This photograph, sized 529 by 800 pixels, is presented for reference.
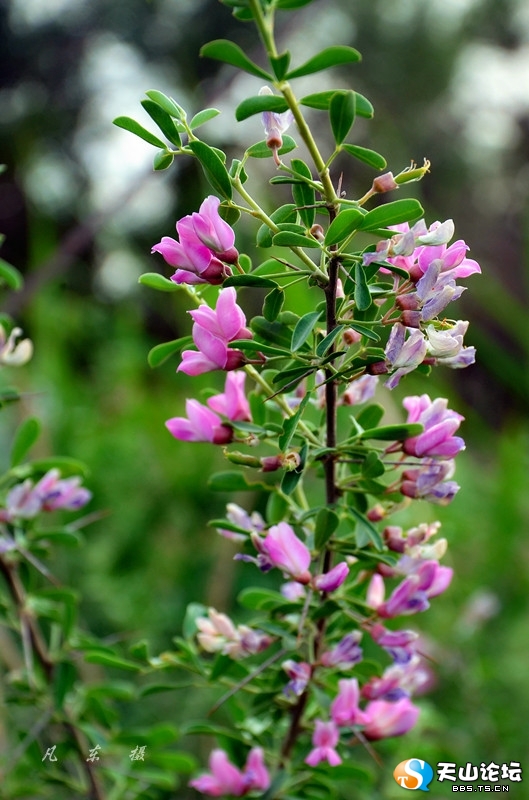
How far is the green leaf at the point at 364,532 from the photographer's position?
38cm

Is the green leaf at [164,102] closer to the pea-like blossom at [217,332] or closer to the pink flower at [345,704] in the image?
the pea-like blossom at [217,332]

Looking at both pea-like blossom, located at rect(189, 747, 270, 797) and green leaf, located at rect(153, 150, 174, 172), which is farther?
pea-like blossom, located at rect(189, 747, 270, 797)

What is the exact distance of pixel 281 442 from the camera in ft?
1.15

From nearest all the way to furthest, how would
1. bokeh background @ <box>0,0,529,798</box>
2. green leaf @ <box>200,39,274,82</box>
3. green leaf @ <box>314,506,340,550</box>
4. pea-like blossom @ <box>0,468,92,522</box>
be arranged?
green leaf @ <box>200,39,274,82</box> → green leaf @ <box>314,506,340,550</box> → pea-like blossom @ <box>0,468,92,522</box> → bokeh background @ <box>0,0,529,798</box>

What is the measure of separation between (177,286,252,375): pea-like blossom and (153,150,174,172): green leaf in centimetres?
6

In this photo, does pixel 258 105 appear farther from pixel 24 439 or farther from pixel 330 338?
pixel 24 439

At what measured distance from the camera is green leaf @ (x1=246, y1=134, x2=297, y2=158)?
0.36 m

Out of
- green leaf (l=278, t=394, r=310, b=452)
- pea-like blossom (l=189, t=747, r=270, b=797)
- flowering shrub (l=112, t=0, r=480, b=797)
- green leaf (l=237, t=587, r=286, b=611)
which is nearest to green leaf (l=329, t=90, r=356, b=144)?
flowering shrub (l=112, t=0, r=480, b=797)

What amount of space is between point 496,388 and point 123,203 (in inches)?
88.3

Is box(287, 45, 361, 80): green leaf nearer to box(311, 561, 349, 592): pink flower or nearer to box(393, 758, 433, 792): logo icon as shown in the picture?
box(311, 561, 349, 592): pink flower

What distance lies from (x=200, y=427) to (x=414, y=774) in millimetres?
305

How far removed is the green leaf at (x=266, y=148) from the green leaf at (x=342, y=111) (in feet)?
0.14

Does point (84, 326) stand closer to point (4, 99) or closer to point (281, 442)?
point (281, 442)

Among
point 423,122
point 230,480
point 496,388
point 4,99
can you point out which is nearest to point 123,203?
point 230,480
